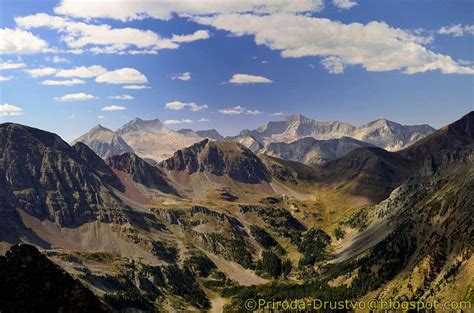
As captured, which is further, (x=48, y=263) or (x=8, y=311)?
(x=48, y=263)

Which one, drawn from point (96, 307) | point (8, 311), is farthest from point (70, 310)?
point (8, 311)

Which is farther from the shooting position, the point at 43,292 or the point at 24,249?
the point at 24,249

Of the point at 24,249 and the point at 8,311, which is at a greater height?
the point at 24,249

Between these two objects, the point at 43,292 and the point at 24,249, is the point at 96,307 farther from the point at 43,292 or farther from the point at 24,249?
the point at 24,249

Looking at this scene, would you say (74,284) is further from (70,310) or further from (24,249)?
(24,249)

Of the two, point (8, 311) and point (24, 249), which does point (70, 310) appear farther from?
point (24, 249)

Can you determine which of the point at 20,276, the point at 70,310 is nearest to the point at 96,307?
the point at 70,310
